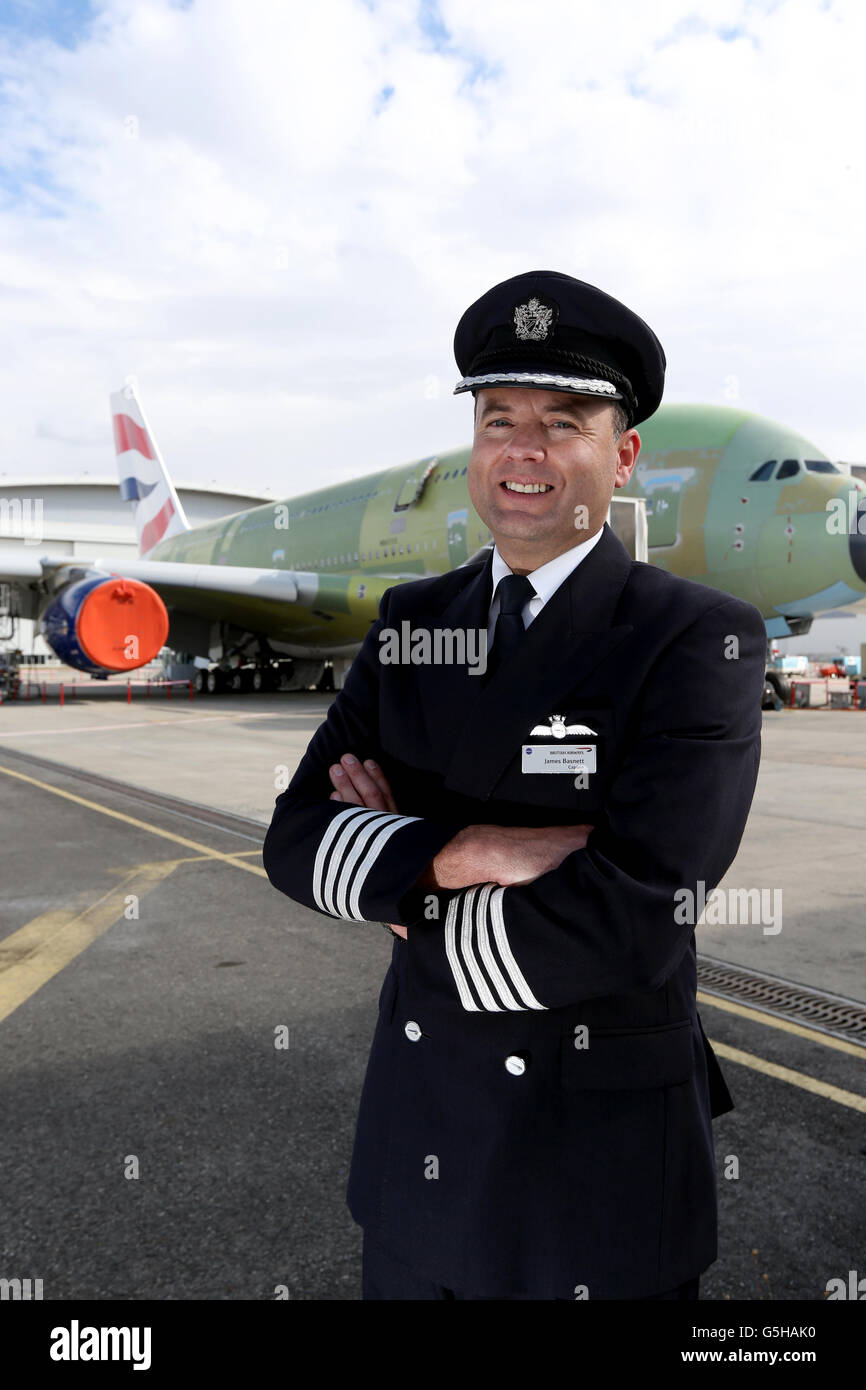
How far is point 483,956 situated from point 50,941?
4497 mm

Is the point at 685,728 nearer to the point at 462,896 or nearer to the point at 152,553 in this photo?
the point at 462,896

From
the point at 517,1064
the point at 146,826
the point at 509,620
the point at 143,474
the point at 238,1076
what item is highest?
the point at 143,474

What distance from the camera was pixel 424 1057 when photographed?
170 centimetres

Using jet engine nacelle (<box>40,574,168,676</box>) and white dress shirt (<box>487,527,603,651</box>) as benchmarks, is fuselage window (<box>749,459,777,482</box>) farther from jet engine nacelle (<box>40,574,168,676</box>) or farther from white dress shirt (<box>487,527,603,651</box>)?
white dress shirt (<box>487,527,603,651</box>)

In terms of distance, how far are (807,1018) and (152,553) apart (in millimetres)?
33369

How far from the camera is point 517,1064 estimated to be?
158 cm

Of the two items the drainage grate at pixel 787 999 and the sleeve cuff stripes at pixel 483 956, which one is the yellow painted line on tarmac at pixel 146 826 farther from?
the sleeve cuff stripes at pixel 483 956

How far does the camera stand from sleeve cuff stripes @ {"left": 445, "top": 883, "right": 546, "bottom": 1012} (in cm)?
151

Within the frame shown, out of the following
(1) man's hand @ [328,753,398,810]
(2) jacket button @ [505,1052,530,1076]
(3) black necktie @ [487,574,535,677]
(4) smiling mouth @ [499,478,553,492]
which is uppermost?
(4) smiling mouth @ [499,478,553,492]

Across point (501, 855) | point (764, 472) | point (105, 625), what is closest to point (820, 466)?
point (764, 472)

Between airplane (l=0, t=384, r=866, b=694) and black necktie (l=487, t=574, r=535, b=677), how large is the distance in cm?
830

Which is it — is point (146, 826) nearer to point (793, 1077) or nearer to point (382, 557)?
point (793, 1077)

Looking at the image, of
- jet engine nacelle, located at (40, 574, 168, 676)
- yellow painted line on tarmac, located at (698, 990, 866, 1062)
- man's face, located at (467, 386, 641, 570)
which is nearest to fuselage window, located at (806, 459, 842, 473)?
jet engine nacelle, located at (40, 574, 168, 676)
